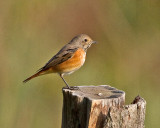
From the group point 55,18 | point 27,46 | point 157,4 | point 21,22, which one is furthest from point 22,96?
point 157,4

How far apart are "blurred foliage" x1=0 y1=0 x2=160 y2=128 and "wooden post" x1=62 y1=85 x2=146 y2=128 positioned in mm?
1891

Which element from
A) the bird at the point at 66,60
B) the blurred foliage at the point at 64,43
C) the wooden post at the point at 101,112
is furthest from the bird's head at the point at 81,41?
the wooden post at the point at 101,112

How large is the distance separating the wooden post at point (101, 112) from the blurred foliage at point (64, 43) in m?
1.89

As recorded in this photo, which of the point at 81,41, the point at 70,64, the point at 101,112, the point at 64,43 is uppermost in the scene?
the point at 64,43

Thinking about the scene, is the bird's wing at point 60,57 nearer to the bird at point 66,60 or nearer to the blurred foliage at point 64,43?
the bird at point 66,60

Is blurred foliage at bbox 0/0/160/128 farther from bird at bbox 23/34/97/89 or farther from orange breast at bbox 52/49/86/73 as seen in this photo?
orange breast at bbox 52/49/86/73

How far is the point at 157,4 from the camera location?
877cm

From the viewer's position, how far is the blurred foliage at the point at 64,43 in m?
6.91

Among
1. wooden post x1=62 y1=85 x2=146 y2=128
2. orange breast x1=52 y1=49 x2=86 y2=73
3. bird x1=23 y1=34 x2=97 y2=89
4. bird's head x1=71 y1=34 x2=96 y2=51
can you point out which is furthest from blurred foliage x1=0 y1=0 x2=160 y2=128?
wooden post x1=62 y1=85 x2=146 y2=128

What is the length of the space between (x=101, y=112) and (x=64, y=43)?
12.5 ft

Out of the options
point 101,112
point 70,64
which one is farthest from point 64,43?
point 101,112

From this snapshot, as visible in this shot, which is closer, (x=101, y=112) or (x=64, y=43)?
(x=101, y=112)

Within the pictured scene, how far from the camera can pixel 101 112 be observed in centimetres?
466

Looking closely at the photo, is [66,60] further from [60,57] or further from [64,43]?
[64,43]
